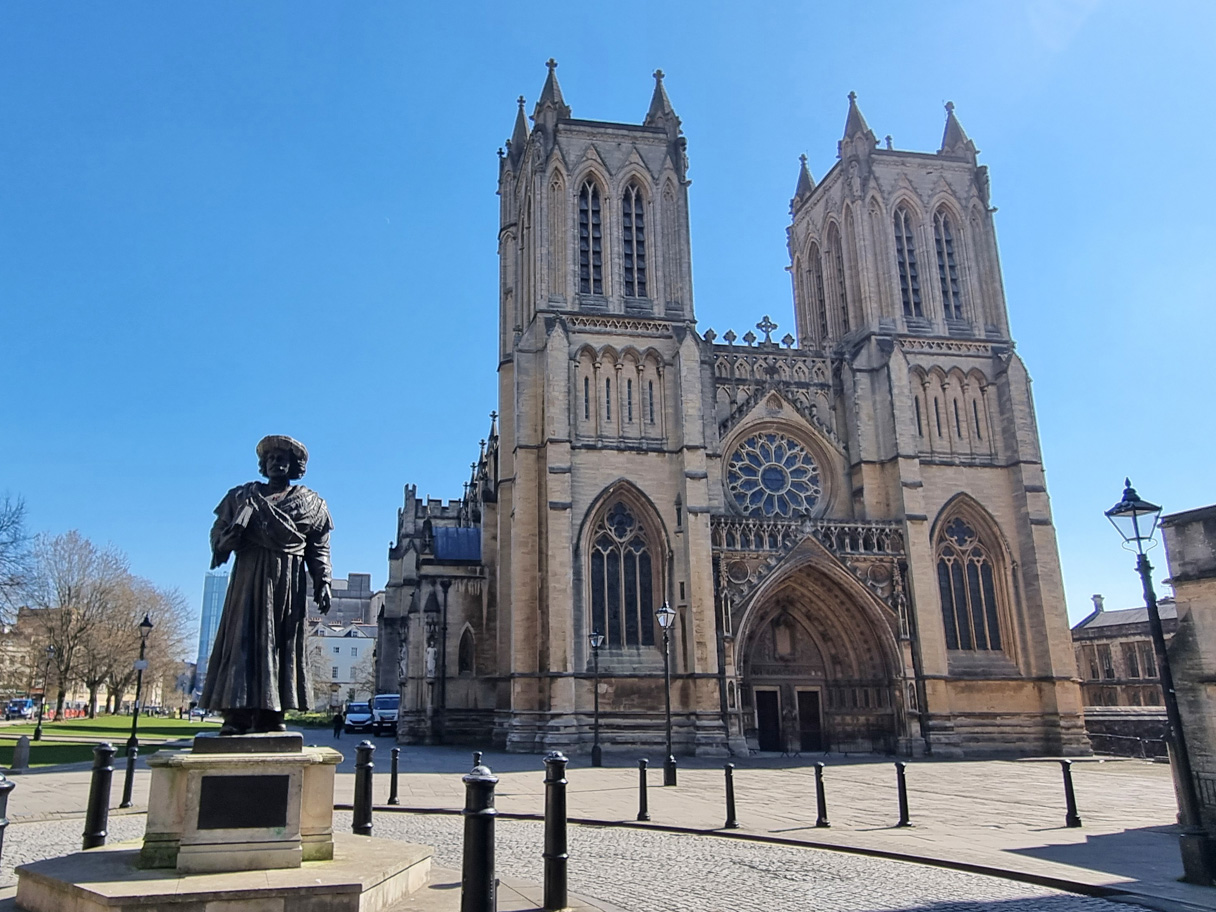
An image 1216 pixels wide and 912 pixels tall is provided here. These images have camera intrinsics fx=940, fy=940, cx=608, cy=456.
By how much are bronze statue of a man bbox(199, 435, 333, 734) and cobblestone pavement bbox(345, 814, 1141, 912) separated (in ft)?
9.12

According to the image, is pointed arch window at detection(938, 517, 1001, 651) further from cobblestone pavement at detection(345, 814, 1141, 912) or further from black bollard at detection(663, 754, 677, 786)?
cobblestone pavement at detection(345, 814, 1141, 912)

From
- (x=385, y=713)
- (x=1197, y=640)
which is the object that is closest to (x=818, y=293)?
(x=385, y=713)

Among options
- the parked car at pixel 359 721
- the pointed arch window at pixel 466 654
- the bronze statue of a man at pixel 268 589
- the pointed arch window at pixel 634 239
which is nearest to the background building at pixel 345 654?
the parked car at pixel 359 721

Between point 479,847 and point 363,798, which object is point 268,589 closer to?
point 479,847

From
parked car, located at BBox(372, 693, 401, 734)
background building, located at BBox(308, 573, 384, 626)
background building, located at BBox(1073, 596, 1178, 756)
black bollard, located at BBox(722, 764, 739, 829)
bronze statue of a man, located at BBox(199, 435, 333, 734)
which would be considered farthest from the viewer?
background building, located at BBox(308, 573, 384, 626)

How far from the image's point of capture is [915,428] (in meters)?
36.8

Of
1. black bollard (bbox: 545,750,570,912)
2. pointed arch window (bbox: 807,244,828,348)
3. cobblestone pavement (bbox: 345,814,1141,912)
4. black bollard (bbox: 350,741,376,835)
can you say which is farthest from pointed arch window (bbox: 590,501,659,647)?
black bollard (bbox: 545,750,570,912)

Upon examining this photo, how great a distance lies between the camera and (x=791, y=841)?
39.0 feet

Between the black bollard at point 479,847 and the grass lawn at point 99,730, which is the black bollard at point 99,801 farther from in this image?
the grass lawn at point 99,730

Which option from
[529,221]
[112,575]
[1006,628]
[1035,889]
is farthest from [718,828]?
[112,575]

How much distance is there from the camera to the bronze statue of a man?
7.61 m

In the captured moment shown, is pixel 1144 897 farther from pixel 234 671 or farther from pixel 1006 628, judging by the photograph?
pixel 1006 628

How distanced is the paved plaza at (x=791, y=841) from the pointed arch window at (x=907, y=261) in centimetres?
2207

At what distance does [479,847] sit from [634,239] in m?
33.7
